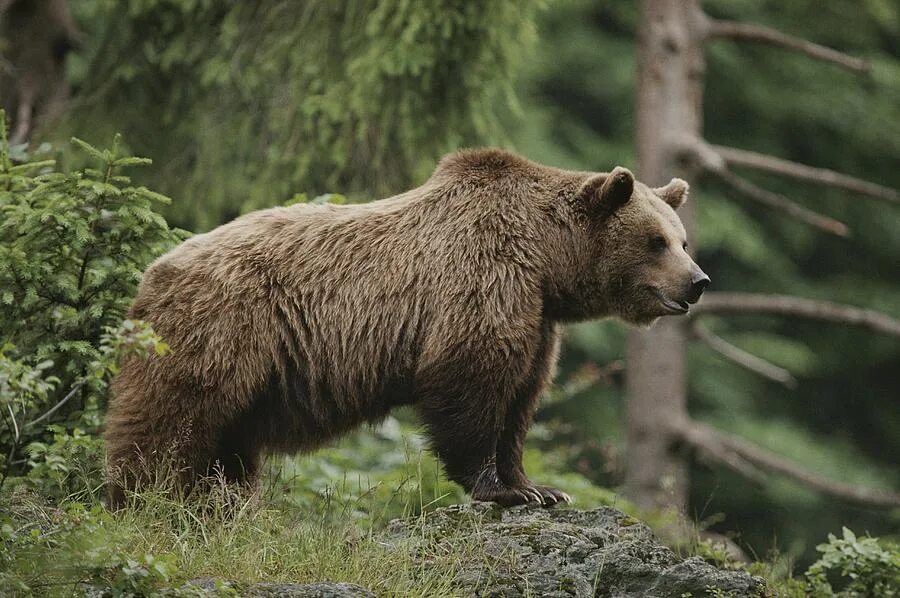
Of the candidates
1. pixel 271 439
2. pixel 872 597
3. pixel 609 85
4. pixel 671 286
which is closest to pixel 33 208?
pixel 271 439

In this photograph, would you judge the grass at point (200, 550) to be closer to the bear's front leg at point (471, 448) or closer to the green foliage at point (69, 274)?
the bear's front leg at point (471, 448)

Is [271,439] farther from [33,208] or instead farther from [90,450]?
[33,208]

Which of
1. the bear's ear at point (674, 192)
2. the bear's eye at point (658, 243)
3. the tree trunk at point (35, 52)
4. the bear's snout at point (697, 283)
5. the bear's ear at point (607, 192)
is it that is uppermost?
the tree trunk at point (35, 52)

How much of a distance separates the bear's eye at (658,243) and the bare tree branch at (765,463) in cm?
Answer: 589

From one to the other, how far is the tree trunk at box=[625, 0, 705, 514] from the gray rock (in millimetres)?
6844

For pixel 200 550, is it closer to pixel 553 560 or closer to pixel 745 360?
pixel 553 560

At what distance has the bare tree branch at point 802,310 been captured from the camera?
1205 centimetres

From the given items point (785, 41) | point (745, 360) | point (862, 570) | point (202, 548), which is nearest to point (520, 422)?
point (862, 570)

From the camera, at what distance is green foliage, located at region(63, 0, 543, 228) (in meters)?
9.41

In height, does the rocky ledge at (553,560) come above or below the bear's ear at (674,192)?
below

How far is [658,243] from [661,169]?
607cm

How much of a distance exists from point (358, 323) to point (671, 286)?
5.04ft

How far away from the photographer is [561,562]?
544 cm

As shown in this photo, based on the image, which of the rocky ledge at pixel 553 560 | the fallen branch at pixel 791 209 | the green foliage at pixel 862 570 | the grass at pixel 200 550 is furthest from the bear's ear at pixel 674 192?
the fallen branch at pixel 791 209
